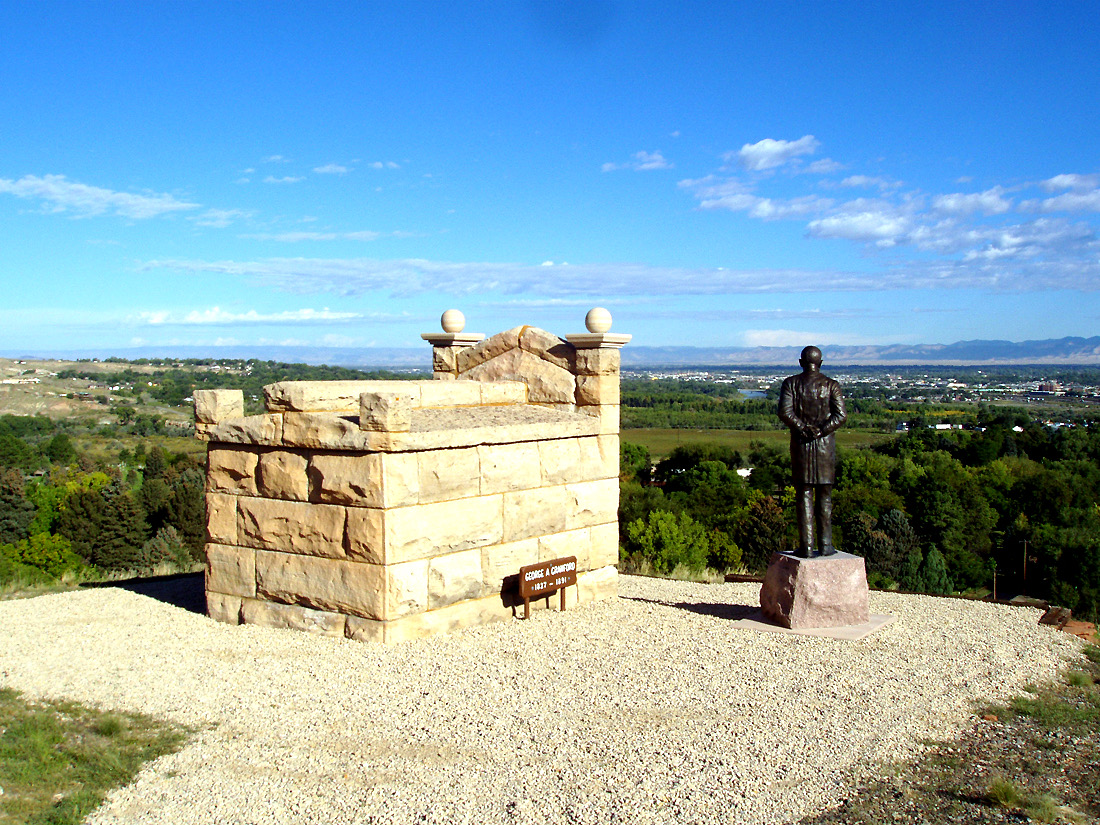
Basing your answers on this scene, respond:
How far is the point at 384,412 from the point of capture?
799 centimetres

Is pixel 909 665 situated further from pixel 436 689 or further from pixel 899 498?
pixel 899 498

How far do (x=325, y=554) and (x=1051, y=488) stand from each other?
2092 inches

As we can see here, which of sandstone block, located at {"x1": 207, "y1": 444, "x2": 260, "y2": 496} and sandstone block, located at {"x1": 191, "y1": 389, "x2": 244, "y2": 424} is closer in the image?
sandstone block, located at {"x1": 207, "y1": 444, "x2": 260, "y2": 496}

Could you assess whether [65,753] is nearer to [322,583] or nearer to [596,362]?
[322,583]

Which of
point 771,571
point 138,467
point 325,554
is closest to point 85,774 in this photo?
point 325,554

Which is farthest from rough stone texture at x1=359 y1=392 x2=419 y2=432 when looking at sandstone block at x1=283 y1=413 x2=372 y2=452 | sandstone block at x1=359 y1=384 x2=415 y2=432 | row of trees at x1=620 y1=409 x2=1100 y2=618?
row of trees at x1=620 y1=409 x2=1100 y2=618

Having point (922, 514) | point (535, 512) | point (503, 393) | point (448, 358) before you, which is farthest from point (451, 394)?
point (922, 514)

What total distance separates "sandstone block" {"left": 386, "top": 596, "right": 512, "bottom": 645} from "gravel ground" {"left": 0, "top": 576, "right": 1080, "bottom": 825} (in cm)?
21

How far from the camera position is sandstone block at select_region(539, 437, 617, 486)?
973 cm

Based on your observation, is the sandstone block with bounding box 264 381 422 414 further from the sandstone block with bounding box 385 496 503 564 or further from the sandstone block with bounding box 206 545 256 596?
the sandstone block with bounding box 206 545 256 596

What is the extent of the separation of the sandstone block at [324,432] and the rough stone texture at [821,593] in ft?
14.3

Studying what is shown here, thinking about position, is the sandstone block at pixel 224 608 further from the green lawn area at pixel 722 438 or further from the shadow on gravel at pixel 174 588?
the green lawn area at pixel 722 438

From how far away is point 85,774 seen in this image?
536cm

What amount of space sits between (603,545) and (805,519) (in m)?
2.50
